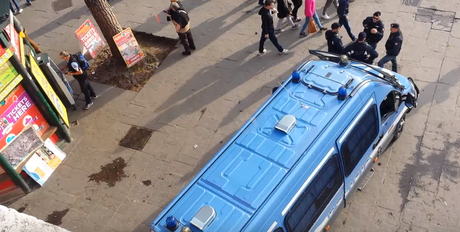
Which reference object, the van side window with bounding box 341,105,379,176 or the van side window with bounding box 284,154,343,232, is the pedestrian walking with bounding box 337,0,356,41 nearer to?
the van side window with bounding box 341,105,379,176

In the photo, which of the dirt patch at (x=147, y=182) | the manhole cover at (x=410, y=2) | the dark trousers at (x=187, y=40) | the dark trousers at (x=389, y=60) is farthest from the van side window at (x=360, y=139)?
the manhole cover at (x=410, y=2)

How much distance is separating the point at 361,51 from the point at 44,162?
24.5ft

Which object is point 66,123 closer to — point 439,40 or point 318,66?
point 318,66

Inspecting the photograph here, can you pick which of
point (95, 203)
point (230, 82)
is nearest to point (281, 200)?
point (95, 203)

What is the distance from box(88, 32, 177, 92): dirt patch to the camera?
10.8m

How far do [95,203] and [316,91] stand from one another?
201 inches

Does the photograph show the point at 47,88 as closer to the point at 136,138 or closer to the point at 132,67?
the point at 136,138

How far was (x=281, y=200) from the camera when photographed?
556cm

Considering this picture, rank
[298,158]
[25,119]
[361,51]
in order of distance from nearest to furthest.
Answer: [298,158], [25,119], [361,51]

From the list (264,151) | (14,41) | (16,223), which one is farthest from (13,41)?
(264,151)

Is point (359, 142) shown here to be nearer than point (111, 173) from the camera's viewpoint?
Yes

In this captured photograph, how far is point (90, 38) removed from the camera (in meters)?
11.1

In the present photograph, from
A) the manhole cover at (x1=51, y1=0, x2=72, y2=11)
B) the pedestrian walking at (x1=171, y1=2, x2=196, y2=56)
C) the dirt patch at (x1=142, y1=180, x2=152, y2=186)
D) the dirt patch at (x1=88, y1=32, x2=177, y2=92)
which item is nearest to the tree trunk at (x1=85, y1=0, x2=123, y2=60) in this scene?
the dirt patch at (x1=88, y1=32, x2=177, y2=92)

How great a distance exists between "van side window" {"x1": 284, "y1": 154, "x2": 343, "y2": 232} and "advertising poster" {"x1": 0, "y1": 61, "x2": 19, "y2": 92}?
5.95 meters
